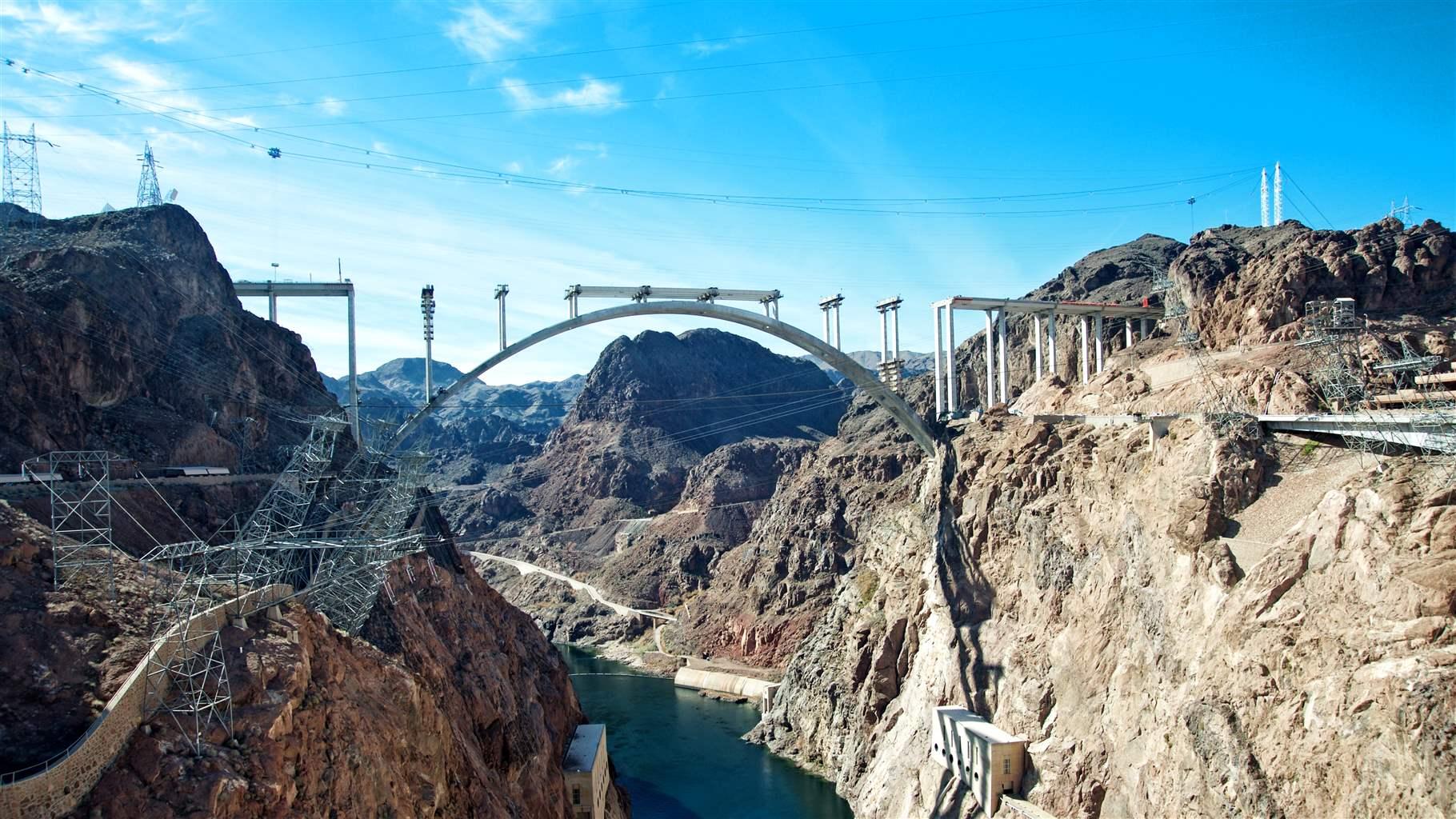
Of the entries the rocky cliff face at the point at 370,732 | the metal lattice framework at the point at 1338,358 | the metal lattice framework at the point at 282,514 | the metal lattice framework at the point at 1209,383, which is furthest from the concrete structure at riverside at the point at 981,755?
the metal lattice framework at the point at 282,514

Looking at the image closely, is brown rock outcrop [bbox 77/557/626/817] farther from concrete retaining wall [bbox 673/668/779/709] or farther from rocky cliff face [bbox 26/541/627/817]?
concrete retaining wall [bbox 673/668/779/709]

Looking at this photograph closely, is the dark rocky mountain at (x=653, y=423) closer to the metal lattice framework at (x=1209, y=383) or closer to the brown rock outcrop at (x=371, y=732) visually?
the metal lattice framework at (x=1209, y=383)

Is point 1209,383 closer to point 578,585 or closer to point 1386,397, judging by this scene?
point 1386,397

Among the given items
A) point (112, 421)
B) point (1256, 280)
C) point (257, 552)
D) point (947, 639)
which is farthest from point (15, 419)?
point (1256, 280)

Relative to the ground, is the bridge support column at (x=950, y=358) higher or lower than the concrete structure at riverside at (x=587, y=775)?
higher

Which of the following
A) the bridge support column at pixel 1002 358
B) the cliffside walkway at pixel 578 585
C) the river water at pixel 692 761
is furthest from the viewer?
the cliffside walkway at pixel 578 585

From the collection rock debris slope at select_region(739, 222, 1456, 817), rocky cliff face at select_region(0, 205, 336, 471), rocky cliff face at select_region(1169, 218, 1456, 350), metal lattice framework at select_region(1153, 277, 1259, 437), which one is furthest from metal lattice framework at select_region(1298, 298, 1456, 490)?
rocky cliff face at select_region(0, 205, 336, 471)

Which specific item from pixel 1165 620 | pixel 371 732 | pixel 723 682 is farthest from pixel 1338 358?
pixel 723 682
